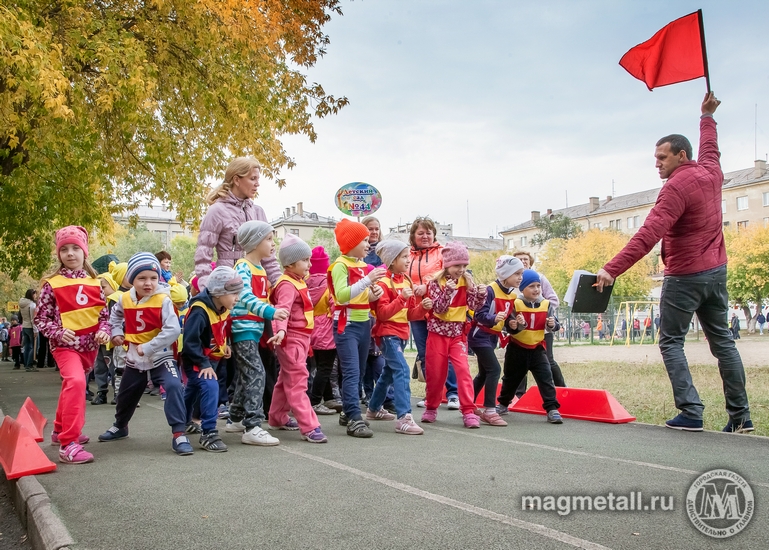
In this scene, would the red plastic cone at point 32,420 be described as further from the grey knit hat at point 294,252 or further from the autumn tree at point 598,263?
the autumn tree at point 598,263

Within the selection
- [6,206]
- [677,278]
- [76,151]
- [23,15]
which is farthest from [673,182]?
[6,206]

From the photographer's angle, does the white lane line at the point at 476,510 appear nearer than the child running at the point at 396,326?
Yes

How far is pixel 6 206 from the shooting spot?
1678cm

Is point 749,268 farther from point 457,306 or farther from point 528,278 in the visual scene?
point 457,306

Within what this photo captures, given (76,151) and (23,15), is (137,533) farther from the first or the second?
(76,151)

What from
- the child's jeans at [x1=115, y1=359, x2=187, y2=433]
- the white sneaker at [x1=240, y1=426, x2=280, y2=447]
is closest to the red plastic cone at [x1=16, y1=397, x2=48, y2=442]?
the child's jeans at [x1=115, y1=359, x2=187, y2=433]

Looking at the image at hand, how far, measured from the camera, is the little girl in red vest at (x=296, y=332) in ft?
20.1

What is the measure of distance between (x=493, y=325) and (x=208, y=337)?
9.11 ft

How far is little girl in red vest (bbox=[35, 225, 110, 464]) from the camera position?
5438 mm

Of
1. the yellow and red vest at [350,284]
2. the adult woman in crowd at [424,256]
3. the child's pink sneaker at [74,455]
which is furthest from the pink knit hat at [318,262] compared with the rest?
the child's pink sneaker at [74,455]

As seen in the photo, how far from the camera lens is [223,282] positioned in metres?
5.64

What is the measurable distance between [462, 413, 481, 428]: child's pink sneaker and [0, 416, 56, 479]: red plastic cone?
3607 millimetres

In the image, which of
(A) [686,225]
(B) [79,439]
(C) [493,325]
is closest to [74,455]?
(B) [79,439]

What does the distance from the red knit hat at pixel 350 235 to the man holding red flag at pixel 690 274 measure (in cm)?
215
